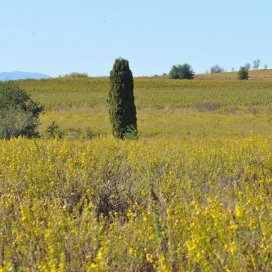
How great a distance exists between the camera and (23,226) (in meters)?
3.54

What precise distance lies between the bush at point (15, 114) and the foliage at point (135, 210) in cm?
959

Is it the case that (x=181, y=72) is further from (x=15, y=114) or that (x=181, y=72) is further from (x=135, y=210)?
(x=135, y=210)

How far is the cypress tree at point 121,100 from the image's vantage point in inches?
738

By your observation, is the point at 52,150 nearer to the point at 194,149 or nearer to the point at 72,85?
the point at 194,149

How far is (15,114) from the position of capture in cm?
1831

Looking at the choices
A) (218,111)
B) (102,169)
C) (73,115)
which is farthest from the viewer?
(218,111)

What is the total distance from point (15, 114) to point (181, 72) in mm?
68451

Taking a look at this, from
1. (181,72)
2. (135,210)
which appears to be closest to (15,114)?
(135,210)

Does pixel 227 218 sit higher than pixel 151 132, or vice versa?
pixel 227 218

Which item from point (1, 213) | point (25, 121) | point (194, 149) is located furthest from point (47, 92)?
point (1, 213)

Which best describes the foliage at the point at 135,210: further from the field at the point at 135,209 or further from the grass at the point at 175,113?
the grass at the point at 175,113

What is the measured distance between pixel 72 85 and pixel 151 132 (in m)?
42.4

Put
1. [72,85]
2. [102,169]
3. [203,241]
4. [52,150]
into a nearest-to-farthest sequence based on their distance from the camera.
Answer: [203,241] → [102,169] → [52,150] → [72,85]

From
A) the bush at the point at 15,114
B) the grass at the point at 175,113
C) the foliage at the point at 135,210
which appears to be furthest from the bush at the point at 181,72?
the foliage at the point at 135,210
